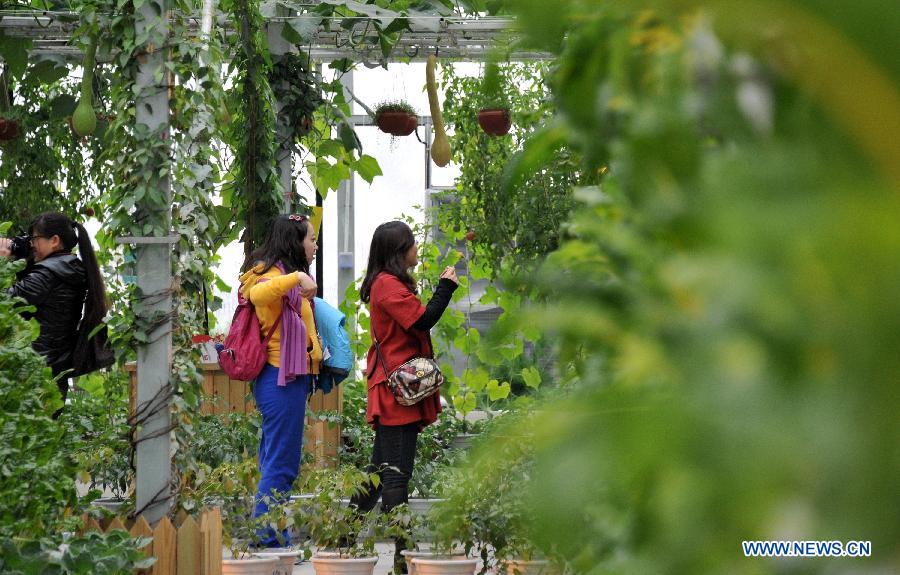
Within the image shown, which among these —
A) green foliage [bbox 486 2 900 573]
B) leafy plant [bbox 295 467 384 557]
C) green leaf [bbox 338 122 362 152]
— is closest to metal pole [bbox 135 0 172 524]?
leafy plant [bbox 295 467 384 557]

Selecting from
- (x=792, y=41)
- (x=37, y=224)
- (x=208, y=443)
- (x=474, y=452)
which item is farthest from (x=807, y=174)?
(x=208, y=443)

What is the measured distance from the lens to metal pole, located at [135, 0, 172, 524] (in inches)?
146

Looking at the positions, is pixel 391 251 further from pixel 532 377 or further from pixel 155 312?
pixel 532 377

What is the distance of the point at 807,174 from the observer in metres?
0.29

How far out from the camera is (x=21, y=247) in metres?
4.90

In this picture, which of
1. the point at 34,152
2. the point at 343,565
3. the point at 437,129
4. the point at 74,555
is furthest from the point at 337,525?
the point at 34,152

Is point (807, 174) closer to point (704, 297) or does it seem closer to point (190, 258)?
point (704, 297)

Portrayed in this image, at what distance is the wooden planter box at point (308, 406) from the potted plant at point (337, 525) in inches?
63.2

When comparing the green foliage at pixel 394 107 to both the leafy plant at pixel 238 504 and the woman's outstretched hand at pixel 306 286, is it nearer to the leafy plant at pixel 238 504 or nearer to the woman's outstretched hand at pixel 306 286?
the woman's outstretched hand at pixel 306 286

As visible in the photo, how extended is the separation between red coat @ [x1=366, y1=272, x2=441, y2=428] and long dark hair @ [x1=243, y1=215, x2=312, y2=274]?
1.24 feet

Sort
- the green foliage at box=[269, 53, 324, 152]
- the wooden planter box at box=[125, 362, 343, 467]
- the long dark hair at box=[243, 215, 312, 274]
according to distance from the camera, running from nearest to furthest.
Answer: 1. the long dark hair at box=[243, 215, 312, 274]
2. the green foliage at box=[269, 53, 324, 152]
3. the wooden planter box at box=[125, 362, 343, 467]

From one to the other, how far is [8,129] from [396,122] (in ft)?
6.73

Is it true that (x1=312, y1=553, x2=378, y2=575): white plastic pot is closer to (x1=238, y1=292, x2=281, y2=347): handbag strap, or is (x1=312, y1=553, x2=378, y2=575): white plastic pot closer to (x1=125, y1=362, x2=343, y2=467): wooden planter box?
(x1=238, y1=292, x2=281, y2=347): handbag strap

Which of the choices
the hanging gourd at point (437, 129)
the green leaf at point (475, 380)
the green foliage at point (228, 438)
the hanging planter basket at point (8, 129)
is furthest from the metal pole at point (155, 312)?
the green leaf at point (475, 380)
